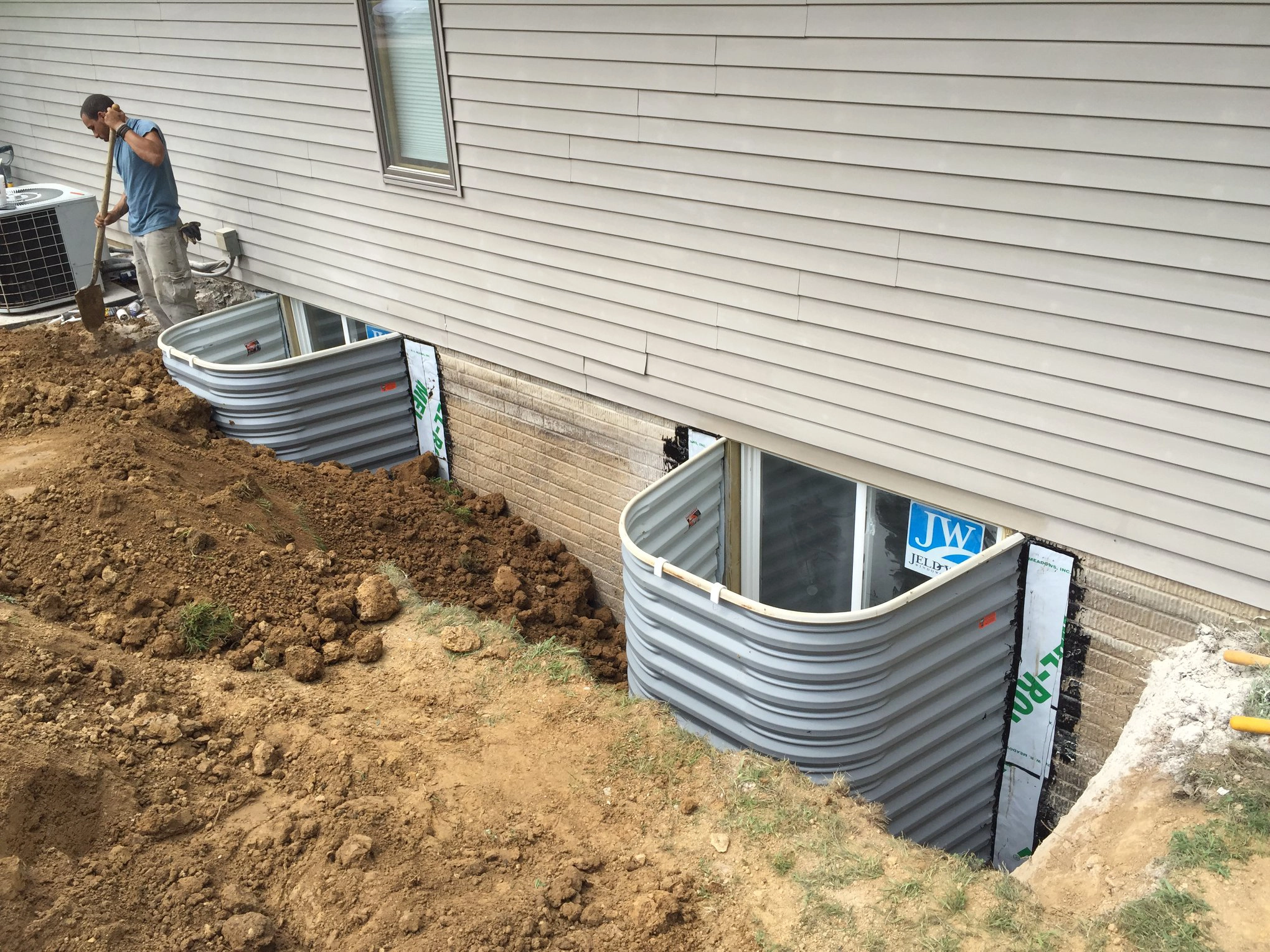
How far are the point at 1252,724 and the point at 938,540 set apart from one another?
1.80m

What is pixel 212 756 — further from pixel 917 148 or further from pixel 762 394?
pixel 917 148

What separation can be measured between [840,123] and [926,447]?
1607 millimetres

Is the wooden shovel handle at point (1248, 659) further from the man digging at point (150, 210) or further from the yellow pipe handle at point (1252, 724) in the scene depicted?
the man digging at point (150, 210)

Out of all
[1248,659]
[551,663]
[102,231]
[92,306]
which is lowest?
[551,663]

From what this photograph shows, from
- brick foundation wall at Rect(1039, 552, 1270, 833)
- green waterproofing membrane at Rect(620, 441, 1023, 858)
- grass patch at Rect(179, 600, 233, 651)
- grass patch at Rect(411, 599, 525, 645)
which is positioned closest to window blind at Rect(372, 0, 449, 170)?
grass patch at Rect(411, 599, 525, 645)

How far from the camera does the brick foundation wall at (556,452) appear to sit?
7.01 metres

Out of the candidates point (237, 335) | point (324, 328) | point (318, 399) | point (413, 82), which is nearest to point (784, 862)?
point (318, 399)

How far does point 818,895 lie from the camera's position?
3877mm

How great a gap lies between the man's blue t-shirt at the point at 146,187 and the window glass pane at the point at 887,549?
6.53m

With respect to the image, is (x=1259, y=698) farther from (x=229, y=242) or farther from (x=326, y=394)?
(x=229, y=242)

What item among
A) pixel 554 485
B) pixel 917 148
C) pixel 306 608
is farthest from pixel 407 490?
pixel 917 148

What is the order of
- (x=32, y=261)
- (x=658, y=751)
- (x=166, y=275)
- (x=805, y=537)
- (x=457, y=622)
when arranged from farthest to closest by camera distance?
(x=32, y=261) → (x=166, y=275) → (x=805, y=537) → (x=457, y=622) → (x=658, y=751)

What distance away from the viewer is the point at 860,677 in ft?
15.8

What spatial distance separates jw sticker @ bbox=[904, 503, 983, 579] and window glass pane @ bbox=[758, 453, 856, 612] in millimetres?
400
